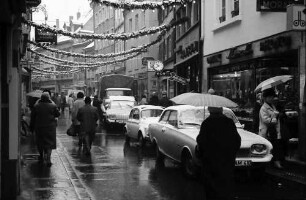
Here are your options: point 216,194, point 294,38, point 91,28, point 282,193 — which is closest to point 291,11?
point 294,38

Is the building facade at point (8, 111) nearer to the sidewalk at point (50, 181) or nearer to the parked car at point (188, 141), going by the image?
the sidewalk at point (50, 181)

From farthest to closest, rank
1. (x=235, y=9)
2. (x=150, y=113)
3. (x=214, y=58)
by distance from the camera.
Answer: (x=214, y=58) → (x=235, y=9) → (x=150, y=113)

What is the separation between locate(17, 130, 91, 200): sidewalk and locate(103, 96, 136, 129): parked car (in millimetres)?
9132

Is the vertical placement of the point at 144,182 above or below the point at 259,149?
below

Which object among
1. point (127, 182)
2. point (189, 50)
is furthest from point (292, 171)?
point (189, 50)

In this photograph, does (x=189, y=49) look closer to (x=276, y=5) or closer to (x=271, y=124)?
(x=276, y=5)

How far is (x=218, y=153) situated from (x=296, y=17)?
6.18m

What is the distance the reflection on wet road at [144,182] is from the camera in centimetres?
827

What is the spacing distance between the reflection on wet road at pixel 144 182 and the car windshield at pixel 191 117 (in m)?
1.13

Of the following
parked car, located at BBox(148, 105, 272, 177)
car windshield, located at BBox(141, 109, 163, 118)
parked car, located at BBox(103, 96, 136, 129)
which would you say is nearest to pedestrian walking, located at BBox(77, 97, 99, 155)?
parked car, located at BBox(148, 105, 272, 177)

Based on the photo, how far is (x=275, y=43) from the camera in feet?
46.4

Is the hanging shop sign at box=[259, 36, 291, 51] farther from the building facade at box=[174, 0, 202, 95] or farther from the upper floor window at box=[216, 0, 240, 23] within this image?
the building facade at box=[174, 0, 202, 95]

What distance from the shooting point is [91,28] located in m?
79.6

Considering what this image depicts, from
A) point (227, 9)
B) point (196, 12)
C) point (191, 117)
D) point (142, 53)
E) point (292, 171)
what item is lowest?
point (292, 171)
